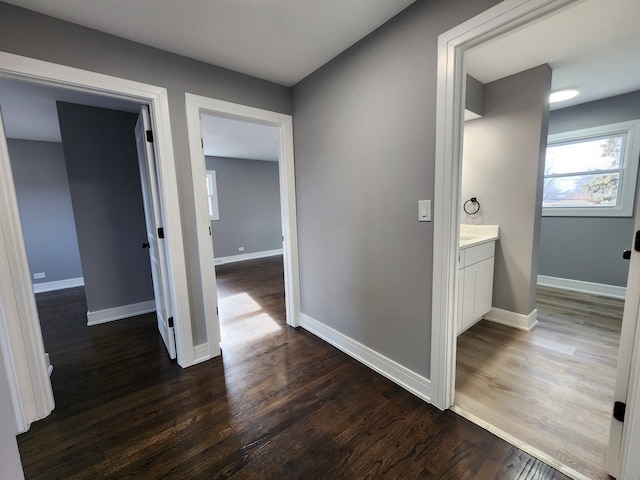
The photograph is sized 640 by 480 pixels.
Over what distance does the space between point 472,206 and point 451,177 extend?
6.25 ft

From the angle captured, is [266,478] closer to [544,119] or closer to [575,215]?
[544,119]

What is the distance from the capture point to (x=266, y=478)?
1.25m

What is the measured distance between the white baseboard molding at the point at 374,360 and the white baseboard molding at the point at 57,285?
14.7ft

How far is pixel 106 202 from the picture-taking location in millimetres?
3084

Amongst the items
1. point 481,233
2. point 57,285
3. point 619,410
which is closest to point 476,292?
point 481,233

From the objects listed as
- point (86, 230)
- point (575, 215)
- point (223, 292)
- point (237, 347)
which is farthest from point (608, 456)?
point (86, 230)

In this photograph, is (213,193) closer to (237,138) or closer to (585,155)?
(237,138)

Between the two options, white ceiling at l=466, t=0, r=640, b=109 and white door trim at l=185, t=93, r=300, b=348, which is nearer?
white ceiling at l=466, t=0, r=640, b=109

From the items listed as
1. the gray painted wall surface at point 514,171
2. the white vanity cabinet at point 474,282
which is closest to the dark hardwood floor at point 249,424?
the white vanity cabinet at point 474,282

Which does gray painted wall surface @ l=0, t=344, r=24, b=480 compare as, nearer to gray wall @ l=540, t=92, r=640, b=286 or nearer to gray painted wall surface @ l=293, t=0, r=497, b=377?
gray painted wall surface @ l=293, t=0, r=497, b=377

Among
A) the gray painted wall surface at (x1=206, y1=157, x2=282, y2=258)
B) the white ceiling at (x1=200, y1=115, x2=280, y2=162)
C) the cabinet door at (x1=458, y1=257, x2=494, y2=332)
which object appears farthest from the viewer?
the gray painted wall surface at (x1=206, y1=157, x2=282, y2=258)

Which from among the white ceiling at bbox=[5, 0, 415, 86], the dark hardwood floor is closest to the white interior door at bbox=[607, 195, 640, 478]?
the dark hardwood floor

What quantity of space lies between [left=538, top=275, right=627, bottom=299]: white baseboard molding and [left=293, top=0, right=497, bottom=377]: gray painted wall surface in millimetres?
3256

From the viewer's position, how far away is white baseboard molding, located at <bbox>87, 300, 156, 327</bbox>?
3043 mm
